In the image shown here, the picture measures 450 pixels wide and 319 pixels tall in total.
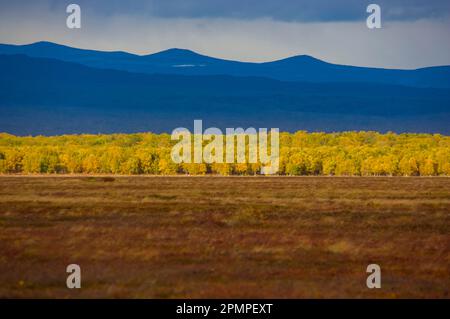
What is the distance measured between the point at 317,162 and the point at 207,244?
137 metres

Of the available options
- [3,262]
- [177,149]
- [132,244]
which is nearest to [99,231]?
[132,244]

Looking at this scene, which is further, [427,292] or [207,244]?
[207,244]

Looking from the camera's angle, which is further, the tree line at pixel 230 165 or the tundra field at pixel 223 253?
the tree line at pixel 230 165

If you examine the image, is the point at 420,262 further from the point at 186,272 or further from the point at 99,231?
the point at 99,231

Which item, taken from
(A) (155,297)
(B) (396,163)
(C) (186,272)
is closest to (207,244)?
(C) (186,272)

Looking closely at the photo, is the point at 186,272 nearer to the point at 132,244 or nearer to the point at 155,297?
the point at 155,297

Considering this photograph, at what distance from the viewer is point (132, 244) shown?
32438 mm

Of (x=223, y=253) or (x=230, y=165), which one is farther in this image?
(x=230, y=165)

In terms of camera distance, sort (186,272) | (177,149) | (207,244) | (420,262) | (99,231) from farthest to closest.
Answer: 1. (177,149)
2. (99,231)
3. (207,244)
4. (420,262)
5. (186,272)

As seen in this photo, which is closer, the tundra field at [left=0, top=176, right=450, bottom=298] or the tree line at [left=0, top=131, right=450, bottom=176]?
the tundra field at [left=0, top=176, right=450, bottom=298]
